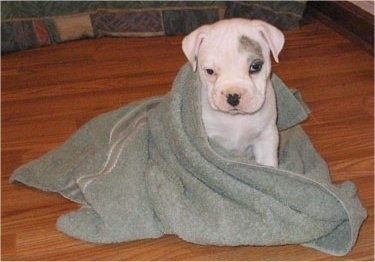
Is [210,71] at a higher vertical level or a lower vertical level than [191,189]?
higher

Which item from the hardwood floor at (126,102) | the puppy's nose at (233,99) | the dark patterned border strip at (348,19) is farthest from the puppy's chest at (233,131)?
the dark patterned border strip at (348,19)

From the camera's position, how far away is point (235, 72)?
109 cm

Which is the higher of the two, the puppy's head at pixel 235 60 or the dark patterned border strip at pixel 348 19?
the puppy's head at pixel 235 60

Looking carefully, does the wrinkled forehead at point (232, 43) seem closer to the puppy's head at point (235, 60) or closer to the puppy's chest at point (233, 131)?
the puppy's head at point (235, 60)

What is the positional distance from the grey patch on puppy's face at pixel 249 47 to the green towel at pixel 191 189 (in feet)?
0.65

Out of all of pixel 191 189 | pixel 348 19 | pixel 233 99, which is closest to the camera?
pixel 233 99

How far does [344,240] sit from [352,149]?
0.42m

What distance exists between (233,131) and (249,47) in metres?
0.23

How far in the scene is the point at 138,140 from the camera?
1.36 meters

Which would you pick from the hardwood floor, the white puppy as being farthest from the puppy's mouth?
the hardwood floor

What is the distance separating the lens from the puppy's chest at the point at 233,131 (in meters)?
1.22

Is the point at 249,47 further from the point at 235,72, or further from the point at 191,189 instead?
the point at 191,189

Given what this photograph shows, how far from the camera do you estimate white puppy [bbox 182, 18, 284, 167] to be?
3.56 feet

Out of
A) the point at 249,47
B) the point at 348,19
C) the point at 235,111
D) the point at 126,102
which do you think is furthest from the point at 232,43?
the point at 348,19
